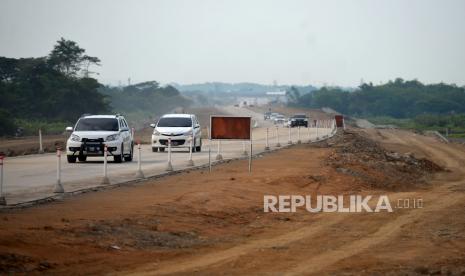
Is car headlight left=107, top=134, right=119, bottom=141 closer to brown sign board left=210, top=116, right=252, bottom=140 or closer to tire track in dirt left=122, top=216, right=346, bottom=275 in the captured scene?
brown sign board left=210, top=116, right=252, bottom=140

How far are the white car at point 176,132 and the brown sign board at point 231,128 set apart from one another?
14699 millimetres

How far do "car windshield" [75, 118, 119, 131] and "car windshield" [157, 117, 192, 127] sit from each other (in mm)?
9603

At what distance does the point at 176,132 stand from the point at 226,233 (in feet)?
93.4

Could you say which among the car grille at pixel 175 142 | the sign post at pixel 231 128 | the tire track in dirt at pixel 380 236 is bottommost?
the tire track in dirt at pixel 380 236

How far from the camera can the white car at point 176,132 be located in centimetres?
4541

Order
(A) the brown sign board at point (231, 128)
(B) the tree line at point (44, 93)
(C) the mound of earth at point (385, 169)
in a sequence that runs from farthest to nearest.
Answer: (B) the tree line at point (44, 93) < (C) the mound of earth at point (385, 169) < (A) the brown sign board at point (231, 128)

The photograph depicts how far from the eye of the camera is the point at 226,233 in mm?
17141

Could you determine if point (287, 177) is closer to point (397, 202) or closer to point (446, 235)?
point (397, 202)

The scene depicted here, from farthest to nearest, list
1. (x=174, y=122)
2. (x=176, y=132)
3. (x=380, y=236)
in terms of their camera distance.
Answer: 1. (x=174, y=122)
2. (x=176, y=132)
3. (x=380, y=236)

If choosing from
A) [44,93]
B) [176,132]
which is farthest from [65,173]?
[44,93]

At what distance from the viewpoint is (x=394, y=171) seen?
3600 cm

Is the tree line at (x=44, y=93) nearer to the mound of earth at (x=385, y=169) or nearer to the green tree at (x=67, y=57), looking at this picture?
the green tree at (x=67, y=57)

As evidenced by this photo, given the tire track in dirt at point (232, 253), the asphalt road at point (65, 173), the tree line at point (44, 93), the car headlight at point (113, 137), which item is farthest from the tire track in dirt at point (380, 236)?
the tree line at point (44, 93)

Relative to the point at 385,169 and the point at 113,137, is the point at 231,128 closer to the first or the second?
the point at 113,137
